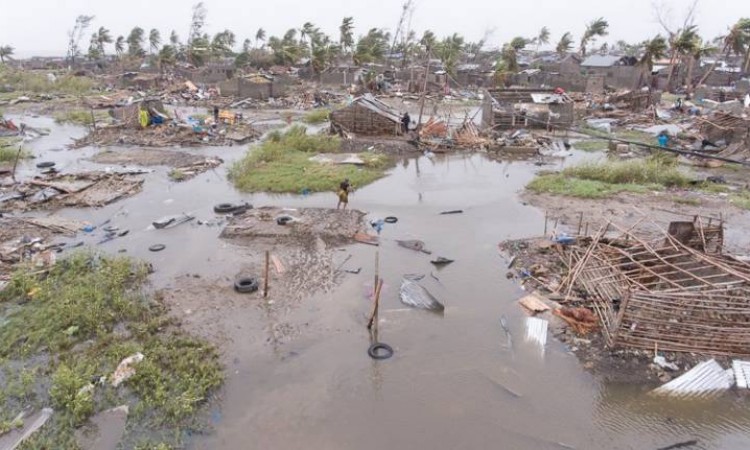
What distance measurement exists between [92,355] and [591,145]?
864 inches

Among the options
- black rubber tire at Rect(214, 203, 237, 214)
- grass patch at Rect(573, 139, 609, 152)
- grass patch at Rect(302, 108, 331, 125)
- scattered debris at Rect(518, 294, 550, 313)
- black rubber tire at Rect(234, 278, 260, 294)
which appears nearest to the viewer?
scattered debris at Rect(518, 294, 550, 313)

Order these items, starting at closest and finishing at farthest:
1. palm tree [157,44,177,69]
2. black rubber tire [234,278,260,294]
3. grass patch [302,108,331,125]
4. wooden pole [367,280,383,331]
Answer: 1. wooden pole [367,280,383,331]
2. black rubber tire [234,278,260,294]
3. grass patch [302,108,331,125]
4. palm tree [157,44,177,69]

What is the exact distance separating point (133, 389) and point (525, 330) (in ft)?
19.1

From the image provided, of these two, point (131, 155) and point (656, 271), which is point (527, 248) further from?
point (131, 155)

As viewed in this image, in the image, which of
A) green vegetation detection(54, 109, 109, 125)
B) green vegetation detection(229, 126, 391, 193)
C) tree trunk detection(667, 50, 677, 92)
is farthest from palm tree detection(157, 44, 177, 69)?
tree trunk detection(667, 50, 677, 92)

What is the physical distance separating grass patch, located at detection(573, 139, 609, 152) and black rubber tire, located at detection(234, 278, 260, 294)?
1794cm

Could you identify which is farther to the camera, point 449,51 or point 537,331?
point 449,51

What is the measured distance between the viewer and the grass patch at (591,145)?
2206 centimetres

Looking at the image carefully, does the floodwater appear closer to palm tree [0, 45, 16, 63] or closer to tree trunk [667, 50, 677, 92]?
tree trunk [667, 50, 677, 92]

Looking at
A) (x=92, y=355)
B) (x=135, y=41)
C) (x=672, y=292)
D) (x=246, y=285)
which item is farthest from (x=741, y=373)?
(x=135, y=41)

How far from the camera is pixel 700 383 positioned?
6547mm

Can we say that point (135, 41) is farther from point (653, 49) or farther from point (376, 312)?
point (376, 312)

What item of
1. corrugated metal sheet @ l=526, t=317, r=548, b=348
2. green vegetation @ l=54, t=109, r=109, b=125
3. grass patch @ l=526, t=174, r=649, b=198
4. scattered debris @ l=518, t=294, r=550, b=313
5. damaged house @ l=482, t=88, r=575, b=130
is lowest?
corrugated metal sheet @ l=526, t=317, r=548, b=348

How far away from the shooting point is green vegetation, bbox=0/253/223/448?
5.90 m
